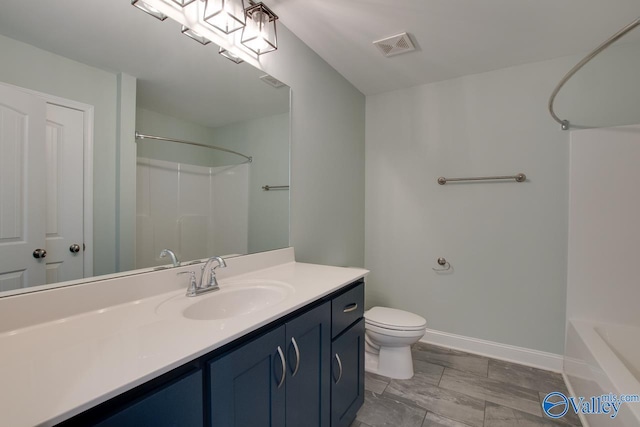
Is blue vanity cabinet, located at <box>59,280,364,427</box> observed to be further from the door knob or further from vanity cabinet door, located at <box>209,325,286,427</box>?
the door knob

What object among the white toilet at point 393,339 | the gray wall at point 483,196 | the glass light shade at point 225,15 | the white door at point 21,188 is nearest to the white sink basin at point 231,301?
the white door at point 21,188

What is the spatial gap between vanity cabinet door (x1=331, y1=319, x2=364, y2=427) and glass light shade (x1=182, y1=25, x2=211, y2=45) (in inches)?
59.8

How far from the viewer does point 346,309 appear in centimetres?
140

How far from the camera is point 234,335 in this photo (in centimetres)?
77

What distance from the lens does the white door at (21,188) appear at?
2.55 feet

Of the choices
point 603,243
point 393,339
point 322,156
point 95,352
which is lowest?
point 393,339

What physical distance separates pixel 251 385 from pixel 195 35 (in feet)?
4.73

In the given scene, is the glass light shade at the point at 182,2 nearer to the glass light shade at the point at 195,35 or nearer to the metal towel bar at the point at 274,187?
the glass light shade at the point at 195,35

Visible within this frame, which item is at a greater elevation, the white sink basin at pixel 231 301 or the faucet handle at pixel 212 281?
the faucet handle at pixel 212 281

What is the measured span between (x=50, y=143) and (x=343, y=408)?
1581 millimetres

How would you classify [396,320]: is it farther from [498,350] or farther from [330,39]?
[330,39]

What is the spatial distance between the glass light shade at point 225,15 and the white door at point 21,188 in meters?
0.83

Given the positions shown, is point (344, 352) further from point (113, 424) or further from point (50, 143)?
point (50, 143)

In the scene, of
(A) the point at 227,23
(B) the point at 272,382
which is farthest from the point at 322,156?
(B) the point at 272,382
